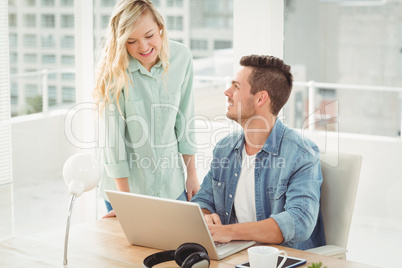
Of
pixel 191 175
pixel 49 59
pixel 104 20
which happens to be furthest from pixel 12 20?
pixel 191 175

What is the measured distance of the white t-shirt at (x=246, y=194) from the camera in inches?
80.8

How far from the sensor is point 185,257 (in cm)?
156

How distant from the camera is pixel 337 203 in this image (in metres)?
2.00

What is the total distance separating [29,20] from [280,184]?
212 centimetres

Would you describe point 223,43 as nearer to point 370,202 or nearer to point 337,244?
point 370,202

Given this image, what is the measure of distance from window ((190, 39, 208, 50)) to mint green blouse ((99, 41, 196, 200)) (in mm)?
604

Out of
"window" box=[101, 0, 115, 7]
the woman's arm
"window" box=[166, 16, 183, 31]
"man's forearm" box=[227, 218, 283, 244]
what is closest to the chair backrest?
"man's forearm" box=[227, 218, 283, 244]

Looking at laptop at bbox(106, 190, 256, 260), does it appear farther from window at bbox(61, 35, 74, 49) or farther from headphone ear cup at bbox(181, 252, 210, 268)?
window at bbox(61, 35, 74, 49)

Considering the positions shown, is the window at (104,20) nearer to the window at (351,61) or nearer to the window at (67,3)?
the window at (67,3)

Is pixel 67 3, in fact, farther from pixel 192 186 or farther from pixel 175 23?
pixel 192 186

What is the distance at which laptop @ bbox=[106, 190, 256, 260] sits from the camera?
162cm

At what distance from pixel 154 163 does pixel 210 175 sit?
39 cm

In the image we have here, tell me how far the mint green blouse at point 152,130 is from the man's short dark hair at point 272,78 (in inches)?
19.3

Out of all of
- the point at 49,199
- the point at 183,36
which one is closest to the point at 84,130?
the point at 49,199
